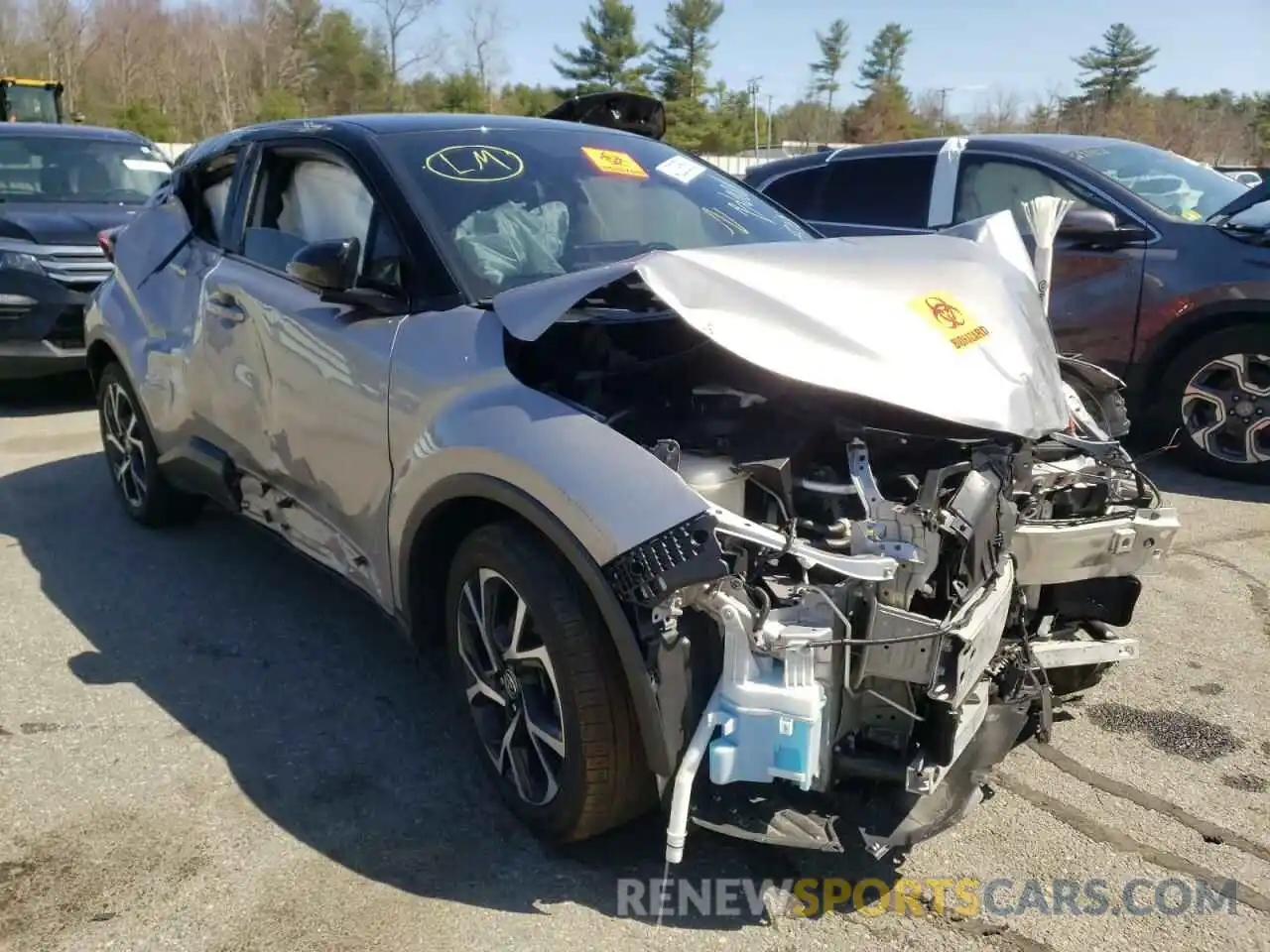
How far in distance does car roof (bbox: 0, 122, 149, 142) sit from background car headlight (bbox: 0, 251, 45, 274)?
2035mm

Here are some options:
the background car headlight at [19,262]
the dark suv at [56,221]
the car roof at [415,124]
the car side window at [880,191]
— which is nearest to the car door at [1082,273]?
the car side window at [880,191]

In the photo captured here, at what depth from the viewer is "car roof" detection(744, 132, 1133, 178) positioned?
6.28 metres

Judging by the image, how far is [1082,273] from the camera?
594 centimetres

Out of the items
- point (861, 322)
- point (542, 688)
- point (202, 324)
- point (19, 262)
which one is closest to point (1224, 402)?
point (861, 322)

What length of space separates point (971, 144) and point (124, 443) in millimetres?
5031

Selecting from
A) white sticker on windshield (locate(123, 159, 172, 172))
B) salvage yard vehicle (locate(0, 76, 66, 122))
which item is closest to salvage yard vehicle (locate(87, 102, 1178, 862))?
white sticker on windshield (locate(123, 159, 172, 172))

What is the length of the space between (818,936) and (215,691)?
7.27 ft

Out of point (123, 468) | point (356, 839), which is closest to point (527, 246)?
point (356, 839)

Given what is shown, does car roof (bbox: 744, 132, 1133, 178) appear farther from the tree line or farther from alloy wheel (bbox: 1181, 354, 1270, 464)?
the tree line

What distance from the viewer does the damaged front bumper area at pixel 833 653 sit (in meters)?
2.23

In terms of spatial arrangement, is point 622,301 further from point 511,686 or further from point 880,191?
point 880,191

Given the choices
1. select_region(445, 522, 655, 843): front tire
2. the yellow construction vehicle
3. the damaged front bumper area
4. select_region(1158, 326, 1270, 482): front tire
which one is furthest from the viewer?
the yellow construction vehicle

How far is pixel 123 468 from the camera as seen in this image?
5.23 metres

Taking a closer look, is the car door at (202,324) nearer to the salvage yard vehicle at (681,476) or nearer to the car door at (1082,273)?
the salvage yard vehicle at (681,476)
